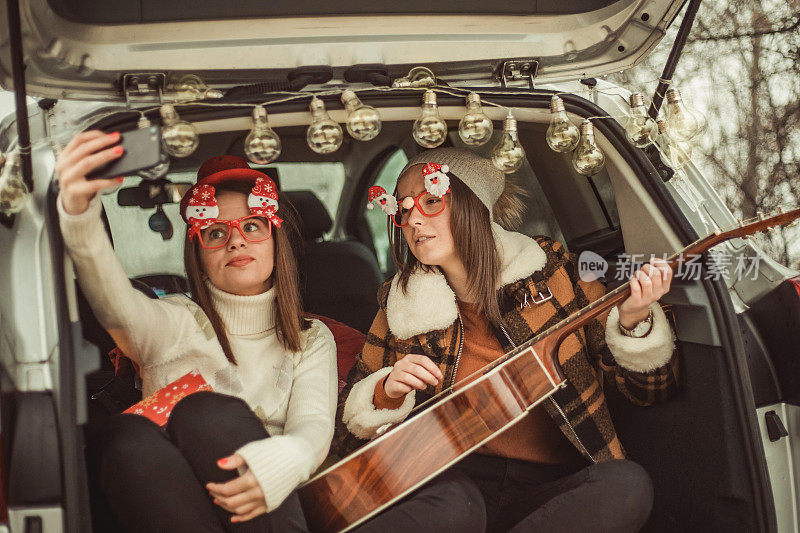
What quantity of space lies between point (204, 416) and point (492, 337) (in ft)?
2.99

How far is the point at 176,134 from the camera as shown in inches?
59.0

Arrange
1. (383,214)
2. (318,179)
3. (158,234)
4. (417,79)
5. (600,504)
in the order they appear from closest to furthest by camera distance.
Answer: (600,504)
(417,79)
(158,234)
(318,179)
(383,214)

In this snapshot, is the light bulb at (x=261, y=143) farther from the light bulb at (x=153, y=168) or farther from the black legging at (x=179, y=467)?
the black legging at (x=179, y=467)

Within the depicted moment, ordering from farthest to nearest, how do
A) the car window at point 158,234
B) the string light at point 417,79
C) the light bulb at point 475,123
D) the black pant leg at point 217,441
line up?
the car window at point 158,234 → the string light at point 417,79 → the light bulb at point 475,123 → the black pant leg at point 217,441

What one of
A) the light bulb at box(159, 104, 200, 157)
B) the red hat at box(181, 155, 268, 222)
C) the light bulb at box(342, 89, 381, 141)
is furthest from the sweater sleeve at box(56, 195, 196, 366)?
the light bulb at box(342, 89, 381, 141)

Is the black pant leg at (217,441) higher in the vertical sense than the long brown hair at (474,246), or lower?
lower

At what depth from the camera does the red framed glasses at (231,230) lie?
6.10ft

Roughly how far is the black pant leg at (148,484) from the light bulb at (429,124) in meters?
0.91

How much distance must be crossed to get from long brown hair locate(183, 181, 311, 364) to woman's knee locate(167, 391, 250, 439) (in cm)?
35

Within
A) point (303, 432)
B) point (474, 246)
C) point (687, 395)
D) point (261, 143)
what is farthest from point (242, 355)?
point (687, 395)

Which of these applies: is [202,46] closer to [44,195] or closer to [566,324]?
[44,195]

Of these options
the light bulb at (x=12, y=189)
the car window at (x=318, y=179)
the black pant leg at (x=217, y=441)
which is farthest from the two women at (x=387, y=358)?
the car window at (x=318, y=179)

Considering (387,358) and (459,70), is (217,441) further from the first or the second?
(459,70)

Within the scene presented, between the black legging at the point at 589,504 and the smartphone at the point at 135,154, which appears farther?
the black legging at the point at 589,504
